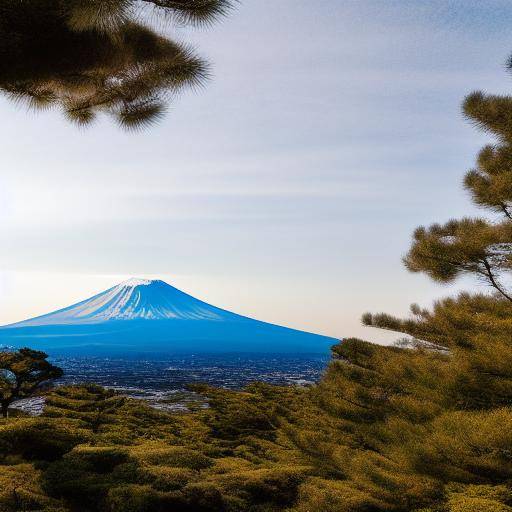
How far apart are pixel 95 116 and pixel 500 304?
25.5 feet

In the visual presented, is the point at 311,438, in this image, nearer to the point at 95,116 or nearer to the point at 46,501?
the point at 46,501

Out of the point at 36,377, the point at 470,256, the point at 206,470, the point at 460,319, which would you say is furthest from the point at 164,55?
the point at 36,377

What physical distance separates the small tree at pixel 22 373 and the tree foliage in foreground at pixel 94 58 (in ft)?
59.0

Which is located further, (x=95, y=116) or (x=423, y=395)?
(x=423, y=395)

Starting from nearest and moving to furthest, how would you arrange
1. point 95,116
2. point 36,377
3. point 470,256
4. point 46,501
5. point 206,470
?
point 95,116 < point 470,256 < point 46,501 < point 206,470 < point 36,377

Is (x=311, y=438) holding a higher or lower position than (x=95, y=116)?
lower

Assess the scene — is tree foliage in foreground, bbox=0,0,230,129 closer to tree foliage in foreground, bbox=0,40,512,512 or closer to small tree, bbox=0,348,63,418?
tree foliage in foreground, bbox=0,40,512,512

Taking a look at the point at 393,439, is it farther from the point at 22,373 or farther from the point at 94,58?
the point at 22,373

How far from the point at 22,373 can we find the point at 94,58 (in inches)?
776

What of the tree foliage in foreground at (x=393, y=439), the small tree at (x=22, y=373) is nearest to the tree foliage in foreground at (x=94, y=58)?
the tree foliage in foreground at (x=393, y=439)

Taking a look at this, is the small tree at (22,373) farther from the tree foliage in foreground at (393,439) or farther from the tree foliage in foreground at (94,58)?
the tree foliage in foreground at (94,58)


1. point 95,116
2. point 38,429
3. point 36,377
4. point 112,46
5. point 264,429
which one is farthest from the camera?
point 264,429

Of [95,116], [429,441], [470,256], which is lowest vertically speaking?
[429,441]

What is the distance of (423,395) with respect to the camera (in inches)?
329
